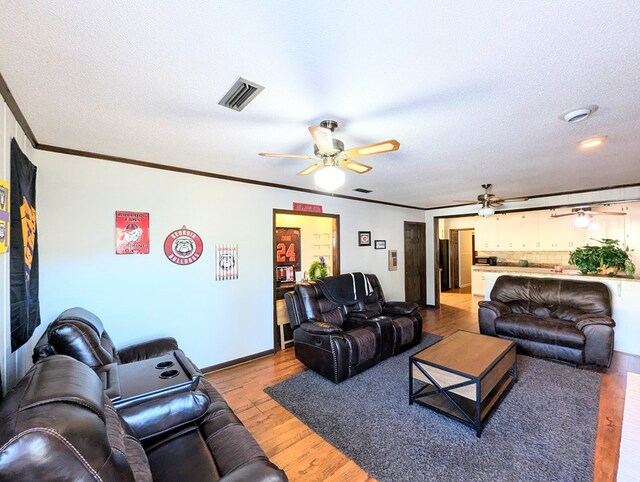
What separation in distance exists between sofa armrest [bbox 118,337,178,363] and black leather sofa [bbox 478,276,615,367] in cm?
416

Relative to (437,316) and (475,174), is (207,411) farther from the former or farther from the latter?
(437,316)

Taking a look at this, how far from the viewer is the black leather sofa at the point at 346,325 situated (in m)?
3.11

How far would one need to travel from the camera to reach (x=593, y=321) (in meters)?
3.34

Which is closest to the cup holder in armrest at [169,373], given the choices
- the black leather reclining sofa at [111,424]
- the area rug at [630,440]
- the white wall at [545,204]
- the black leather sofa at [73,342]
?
the black leather reclining sofa at [111,424]

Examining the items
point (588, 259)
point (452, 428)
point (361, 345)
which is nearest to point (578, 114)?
point (452, 428)

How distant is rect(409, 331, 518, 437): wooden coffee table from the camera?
91.4 inches

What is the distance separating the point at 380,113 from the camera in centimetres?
191

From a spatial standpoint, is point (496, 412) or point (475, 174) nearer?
point (496, 412)

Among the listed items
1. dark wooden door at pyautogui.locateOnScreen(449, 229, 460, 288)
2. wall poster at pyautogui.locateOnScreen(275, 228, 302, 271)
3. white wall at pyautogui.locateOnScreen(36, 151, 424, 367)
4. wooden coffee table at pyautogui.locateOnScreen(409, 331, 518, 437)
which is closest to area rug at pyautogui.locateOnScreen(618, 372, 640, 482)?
wooden coffee table at pyautogui.locateOnScreen(409, 331, 518, 437)

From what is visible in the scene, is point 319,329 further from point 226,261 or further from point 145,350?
point 145,350

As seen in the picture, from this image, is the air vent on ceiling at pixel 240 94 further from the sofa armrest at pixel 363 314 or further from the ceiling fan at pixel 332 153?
the sofa armrest at pixel 363 314

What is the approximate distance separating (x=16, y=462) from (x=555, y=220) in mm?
8617

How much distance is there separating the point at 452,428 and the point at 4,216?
3378mm

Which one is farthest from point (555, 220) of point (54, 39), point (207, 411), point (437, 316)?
point (54, 39)
